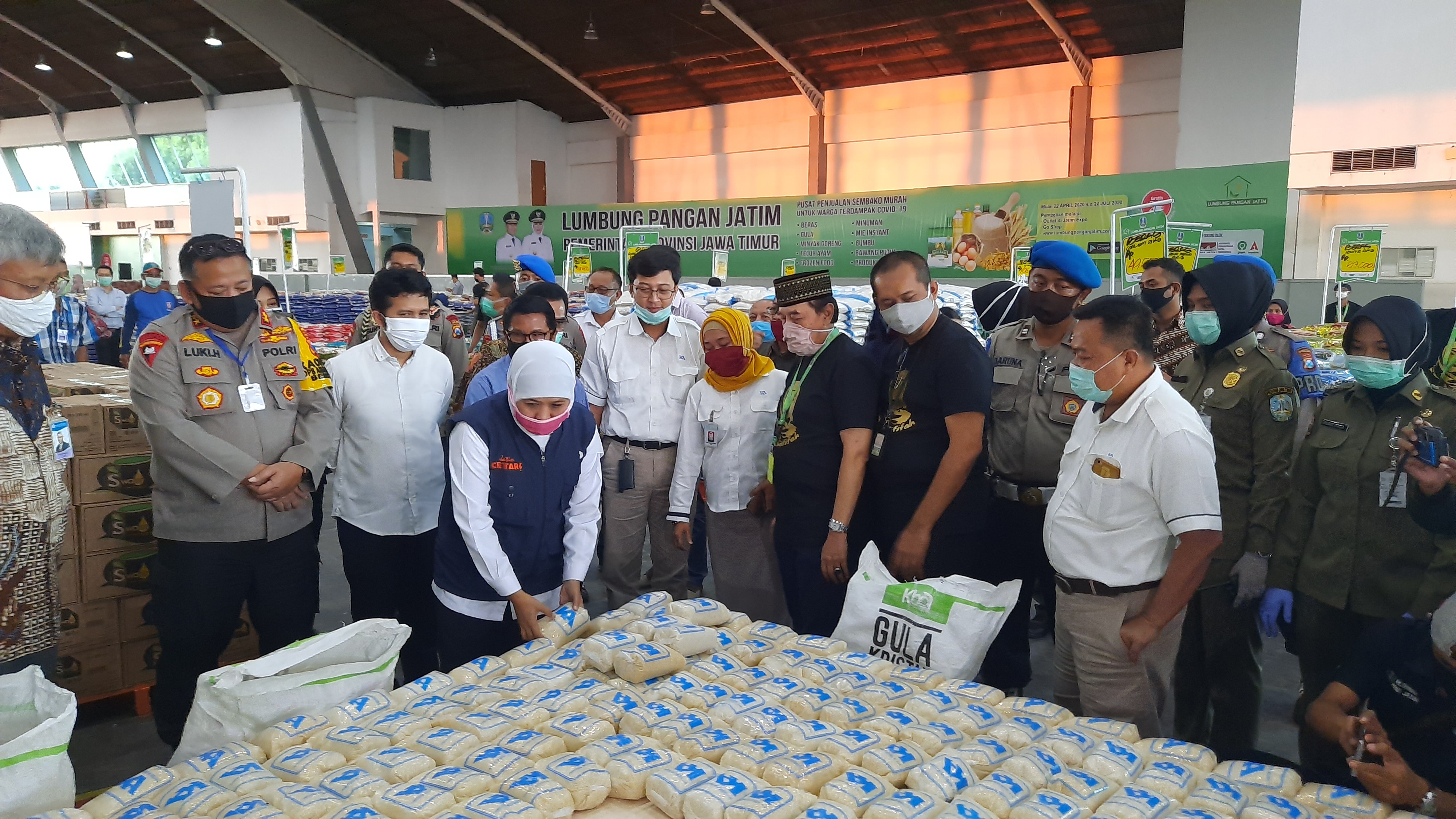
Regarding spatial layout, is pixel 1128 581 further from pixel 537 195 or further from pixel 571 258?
pixel 537 195

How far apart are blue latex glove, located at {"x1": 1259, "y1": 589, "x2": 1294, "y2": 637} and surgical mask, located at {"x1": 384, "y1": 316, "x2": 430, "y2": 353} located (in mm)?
2781

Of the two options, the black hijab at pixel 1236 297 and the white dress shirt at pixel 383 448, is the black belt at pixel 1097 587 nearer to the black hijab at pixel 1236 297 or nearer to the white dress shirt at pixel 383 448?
the black hijab at pixel 1236 297

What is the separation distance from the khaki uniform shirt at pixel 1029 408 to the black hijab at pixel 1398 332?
804 mm

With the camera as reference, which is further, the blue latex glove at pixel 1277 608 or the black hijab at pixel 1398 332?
the blue latex glove at pixel 1277 608

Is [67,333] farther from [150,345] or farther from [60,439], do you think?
[60,439]

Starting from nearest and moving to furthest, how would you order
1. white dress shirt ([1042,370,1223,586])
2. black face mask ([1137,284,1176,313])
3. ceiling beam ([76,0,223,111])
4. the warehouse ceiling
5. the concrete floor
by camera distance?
white dress shirt ([1042,370,1223,586])
the concrete floor
black face mask ([1137,284,1176,313])
the warehouse ceiling
ceiling beam ([76,0,223,111])

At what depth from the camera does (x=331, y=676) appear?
7.01 ft

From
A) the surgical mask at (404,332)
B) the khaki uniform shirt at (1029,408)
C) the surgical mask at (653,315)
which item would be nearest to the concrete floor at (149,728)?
the khaki uniform shirt at (1029,408)

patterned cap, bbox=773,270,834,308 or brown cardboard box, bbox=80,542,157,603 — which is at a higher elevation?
patterned cap, bbox=773,270,834,308

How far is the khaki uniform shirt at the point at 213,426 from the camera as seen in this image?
103 inches

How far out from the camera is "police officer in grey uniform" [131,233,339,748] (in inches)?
104

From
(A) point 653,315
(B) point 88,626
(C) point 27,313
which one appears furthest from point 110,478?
(A) point 653,315

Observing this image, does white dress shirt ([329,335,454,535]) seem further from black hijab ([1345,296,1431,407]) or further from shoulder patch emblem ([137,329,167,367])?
Result: black hijab ([1345,296,1431,407])

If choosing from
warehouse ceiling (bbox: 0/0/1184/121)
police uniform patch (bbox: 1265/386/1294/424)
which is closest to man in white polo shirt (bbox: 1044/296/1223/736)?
police uniform patch (bbox: 1265/386/1294/424)
